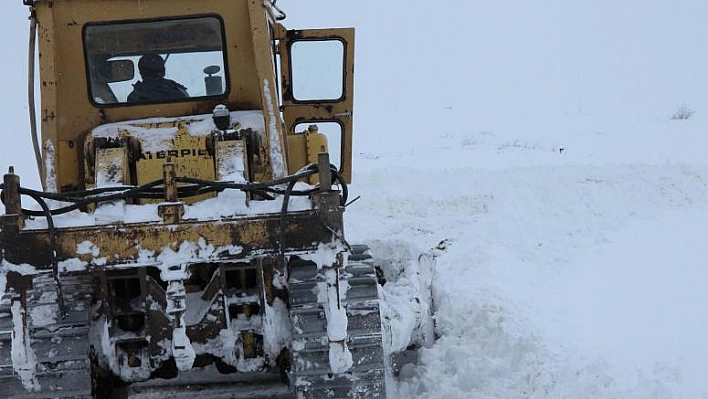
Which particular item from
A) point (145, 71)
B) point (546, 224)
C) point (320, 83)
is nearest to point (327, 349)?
point (145, 71)

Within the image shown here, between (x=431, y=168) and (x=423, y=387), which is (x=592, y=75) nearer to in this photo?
(x=431, y=168)

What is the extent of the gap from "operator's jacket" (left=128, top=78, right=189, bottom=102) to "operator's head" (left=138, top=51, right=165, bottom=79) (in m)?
0.04

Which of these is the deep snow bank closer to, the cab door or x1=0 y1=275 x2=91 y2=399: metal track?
the cab door

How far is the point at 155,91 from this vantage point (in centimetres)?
545

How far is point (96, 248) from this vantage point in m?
4.05

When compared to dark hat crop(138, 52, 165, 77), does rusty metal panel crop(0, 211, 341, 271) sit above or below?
below

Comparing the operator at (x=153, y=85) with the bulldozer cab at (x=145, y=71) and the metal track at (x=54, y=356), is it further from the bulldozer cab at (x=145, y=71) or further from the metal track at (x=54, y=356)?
the metal track at (x=54, y=356)

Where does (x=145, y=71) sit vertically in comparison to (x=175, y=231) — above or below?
above

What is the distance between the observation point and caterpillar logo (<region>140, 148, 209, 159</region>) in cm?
518

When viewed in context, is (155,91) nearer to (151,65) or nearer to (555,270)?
(151,65)

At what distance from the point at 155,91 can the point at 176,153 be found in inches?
20.8

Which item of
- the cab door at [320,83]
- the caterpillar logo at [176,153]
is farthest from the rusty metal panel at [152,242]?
the cab door at [320,83]

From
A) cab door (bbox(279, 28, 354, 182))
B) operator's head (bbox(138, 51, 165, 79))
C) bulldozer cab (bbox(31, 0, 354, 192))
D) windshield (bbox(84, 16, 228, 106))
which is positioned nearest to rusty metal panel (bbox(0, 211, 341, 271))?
bulldozer cab (bbox(31, 0, 354, 192))

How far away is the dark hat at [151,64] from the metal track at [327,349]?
187 cm
